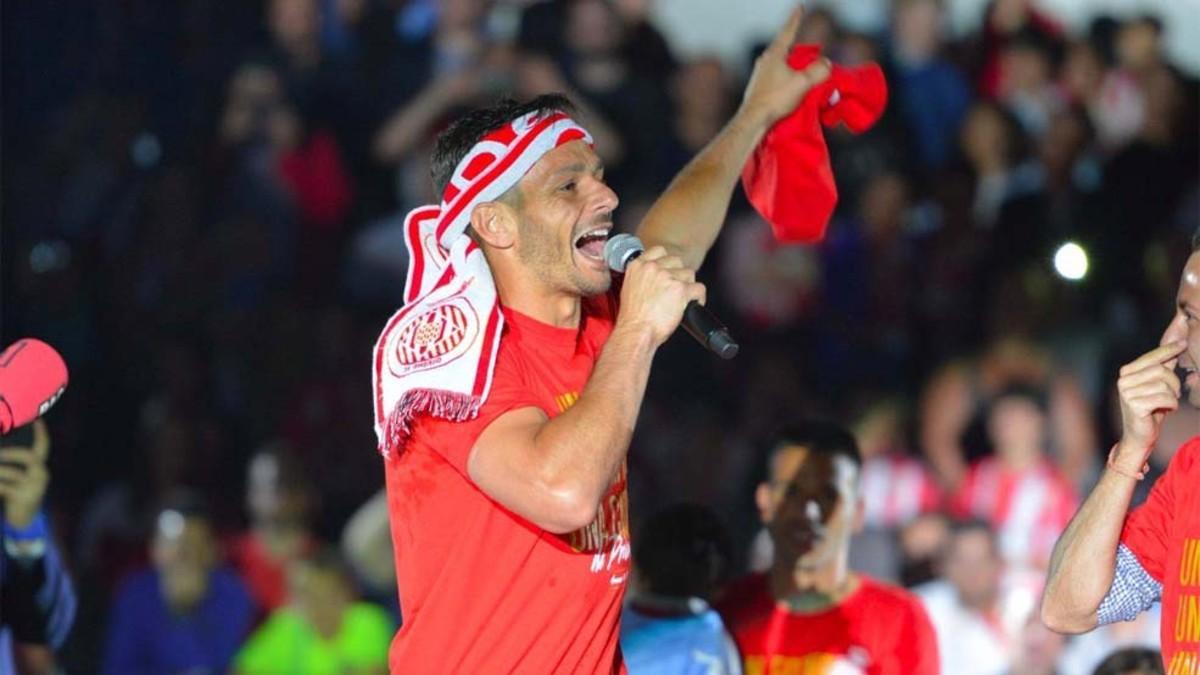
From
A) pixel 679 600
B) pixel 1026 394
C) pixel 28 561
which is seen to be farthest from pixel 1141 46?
pixel 28 561

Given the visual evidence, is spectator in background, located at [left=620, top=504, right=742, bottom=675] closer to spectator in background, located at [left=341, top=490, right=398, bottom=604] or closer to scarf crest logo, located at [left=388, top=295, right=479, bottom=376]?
scarf crest logo, located at [left=388, top=295, right=479, bottom=376]

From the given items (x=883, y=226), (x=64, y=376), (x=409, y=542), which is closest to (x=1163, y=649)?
(x=409, y=542)

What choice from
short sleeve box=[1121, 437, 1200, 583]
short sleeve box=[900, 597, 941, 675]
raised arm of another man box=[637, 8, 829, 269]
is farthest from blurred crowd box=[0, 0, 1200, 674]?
short sleeve box=[1121, 437, 1200, 583]

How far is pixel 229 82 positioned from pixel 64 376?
14.2 feet

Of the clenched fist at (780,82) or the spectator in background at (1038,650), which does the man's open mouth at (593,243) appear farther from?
the spectator in background at (1038,650)

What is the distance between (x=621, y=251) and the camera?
11.3 feet

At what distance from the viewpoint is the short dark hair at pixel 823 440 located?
4863 mm

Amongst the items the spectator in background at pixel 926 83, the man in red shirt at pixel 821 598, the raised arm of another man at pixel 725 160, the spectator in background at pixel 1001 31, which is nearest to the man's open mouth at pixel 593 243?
the raised arm of another man at pixel 725 160

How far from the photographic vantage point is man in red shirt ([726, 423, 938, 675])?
473cm

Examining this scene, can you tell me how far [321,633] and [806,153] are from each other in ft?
10.3

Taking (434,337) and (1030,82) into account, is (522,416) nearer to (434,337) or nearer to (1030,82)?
(434,337)

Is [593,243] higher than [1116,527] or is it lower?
higher

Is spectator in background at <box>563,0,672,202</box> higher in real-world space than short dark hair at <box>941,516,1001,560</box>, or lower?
higher

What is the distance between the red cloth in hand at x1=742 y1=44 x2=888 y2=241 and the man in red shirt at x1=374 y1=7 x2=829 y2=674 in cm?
79
